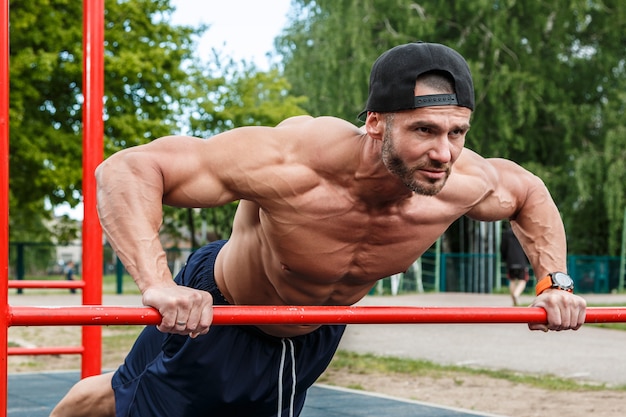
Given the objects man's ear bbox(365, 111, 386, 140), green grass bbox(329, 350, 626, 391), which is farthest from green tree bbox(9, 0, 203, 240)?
man's ear bbox(365, 111, 386, 140)

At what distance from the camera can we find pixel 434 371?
689 centimetres

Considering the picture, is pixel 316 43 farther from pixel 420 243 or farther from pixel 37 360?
pixel 420 243

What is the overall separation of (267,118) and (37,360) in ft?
40.5

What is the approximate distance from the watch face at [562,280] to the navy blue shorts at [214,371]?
73cm

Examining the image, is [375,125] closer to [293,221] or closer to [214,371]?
[293,221]

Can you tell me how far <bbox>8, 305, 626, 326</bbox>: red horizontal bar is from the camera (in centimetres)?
194

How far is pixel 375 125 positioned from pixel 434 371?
4912mm

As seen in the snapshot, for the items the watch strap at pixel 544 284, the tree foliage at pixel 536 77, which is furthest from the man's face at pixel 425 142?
the tree foliage at pixel 536 77

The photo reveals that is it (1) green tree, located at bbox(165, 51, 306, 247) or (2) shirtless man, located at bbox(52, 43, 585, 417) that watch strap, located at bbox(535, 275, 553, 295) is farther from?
(1) green tree, located at bbox(165, 51, 306, 247)

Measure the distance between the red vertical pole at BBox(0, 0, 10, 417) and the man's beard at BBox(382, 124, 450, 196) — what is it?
2.88ft

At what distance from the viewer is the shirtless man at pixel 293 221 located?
210cm

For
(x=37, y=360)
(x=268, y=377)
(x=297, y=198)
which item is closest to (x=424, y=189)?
(x=297, y=198)

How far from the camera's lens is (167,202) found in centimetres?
221

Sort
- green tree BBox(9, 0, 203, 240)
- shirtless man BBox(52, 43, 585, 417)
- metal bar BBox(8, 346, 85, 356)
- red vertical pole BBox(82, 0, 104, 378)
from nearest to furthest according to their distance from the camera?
shirtless man BBox(52, 43, 585, 417), red vertical pole BBox(82, 0, 104, 378), metal bar BBox(8, 346, 85, 356), green tree BBox(9, 0, 203, 240)
